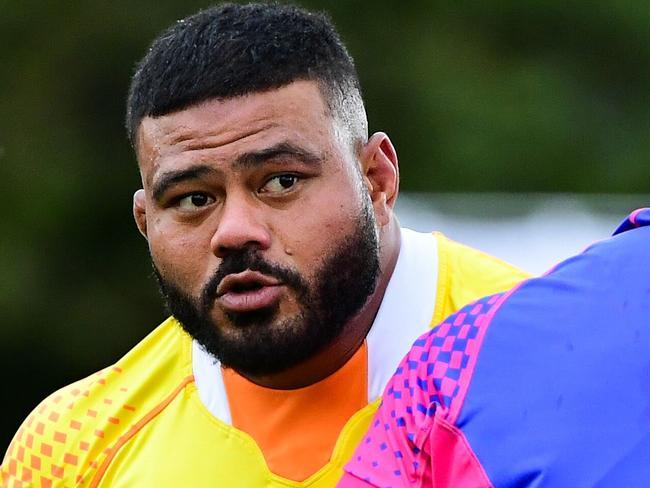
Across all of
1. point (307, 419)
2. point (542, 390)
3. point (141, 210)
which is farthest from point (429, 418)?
point (141, 210)

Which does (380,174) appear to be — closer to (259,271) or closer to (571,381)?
(259,271)

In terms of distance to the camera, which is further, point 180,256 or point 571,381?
point 180,256

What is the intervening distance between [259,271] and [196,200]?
21 cm

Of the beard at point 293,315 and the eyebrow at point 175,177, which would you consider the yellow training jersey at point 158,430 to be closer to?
the beard at point 293,315

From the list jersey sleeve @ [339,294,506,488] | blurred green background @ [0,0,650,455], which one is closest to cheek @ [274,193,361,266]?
jersey sleeve @ [339,294,506,488]

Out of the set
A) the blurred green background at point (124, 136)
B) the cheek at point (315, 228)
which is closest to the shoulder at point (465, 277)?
the cheek at point (315, 228)

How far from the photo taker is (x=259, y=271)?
2.71 metres

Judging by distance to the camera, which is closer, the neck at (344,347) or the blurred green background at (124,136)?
the neck at (344,347)

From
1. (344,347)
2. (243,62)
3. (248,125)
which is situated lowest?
(344,347)

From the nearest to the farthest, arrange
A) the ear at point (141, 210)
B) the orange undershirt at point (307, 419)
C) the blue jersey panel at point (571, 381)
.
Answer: the blue jersey panel at point (571, 381) → the orange undershirt at point (307, 419) → the ear at point (141, 210)

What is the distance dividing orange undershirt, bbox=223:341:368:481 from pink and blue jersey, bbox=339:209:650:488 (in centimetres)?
65

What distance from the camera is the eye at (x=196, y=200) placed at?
111 inches

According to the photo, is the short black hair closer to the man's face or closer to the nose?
the man's face

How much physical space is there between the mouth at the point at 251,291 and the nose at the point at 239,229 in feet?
0.16
